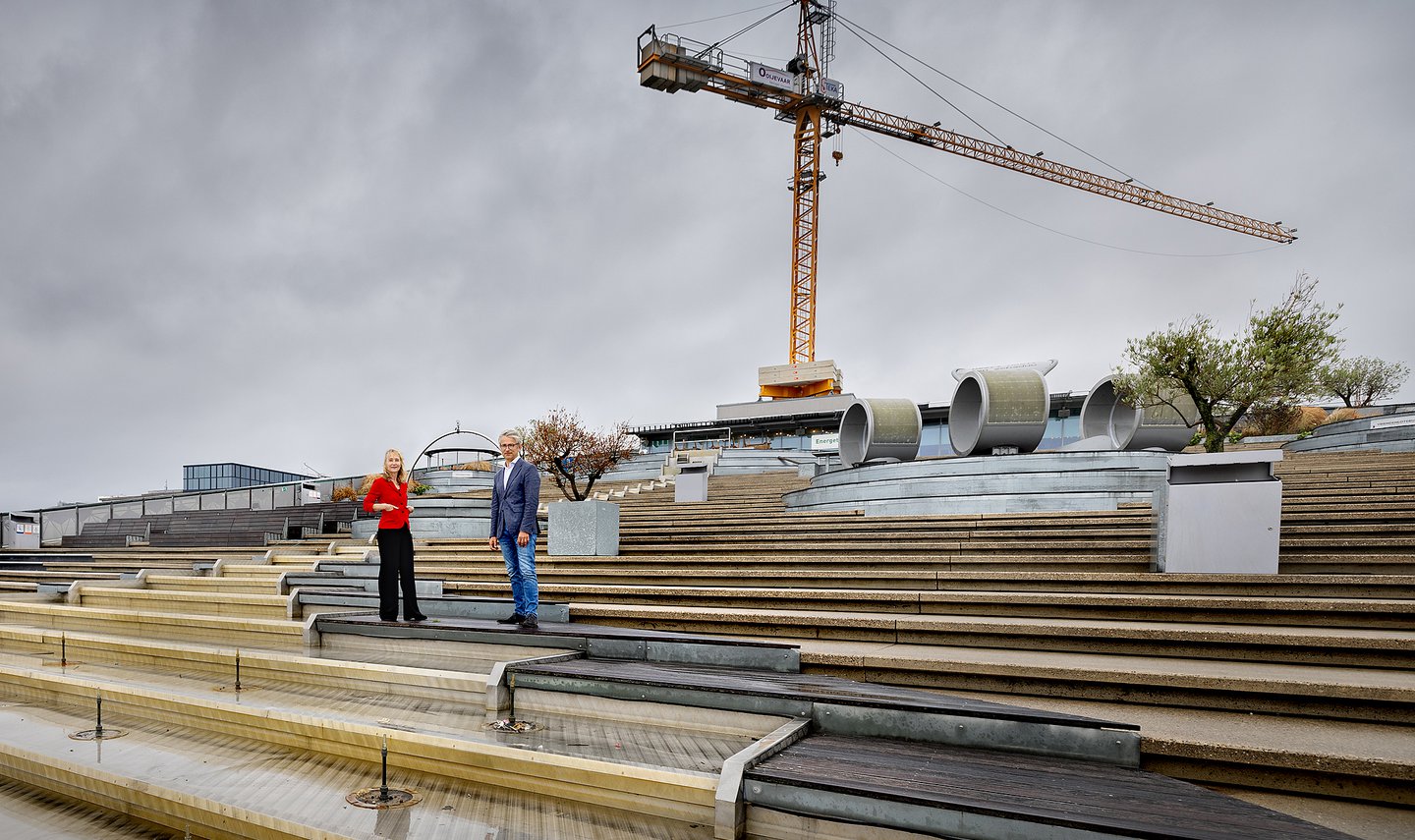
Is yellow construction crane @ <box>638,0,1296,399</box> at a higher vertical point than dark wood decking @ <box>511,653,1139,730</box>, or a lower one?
higher

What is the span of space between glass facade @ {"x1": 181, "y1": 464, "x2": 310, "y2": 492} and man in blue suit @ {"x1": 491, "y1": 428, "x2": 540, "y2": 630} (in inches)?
1402

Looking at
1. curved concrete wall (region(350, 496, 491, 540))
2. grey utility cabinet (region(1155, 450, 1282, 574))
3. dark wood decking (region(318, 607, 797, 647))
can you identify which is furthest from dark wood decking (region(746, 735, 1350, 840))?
curved concrete wall (region(350, 496, 491, 540))

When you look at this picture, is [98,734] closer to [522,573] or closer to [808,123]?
[522,573]

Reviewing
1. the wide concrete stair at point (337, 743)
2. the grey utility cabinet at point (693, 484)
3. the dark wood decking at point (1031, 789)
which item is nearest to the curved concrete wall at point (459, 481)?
the grey utility cabinet at point (693, 484)

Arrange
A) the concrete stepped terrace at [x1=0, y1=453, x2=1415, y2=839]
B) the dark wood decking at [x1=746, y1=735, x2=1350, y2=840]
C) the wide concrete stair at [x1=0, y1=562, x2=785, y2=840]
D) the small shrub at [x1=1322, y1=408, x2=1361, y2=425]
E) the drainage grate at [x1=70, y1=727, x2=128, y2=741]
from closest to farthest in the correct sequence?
the dark wood decking at [x1=746, y1=735, x2=1350, y2=840]
the concrete stepped terrace at [x1=0, y1=453, x2=1415, y2=839]
the wide concrete stair at [x1=0, y1=562, x2=785, y2=840]
the drainage grate at [x1=70, y1=727, x2=128, y2=741]
the small shrub at [x1=1322, y1=408, x2=1361, y2=425]

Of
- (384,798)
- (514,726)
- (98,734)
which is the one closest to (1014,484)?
(514,726)

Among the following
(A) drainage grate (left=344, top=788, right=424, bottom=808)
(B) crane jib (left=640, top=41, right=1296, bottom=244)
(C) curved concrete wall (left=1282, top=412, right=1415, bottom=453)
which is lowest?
(A) drainage grate (left=344, top=788, right=424, bottom=808)

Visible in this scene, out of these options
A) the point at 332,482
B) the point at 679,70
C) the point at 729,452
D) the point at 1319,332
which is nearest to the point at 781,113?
the point at 679,70

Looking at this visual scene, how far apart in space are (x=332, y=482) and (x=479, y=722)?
22.3m

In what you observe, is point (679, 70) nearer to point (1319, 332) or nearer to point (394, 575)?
point (1319, 332)

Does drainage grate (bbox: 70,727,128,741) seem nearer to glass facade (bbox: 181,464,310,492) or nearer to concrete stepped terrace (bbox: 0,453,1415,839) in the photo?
concrete stepped terrace (bbox: 0,453,1415,839)

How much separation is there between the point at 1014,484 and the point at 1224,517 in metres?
5.83

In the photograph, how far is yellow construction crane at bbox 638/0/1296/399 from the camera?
2335 inches

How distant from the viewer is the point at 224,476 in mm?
41219
